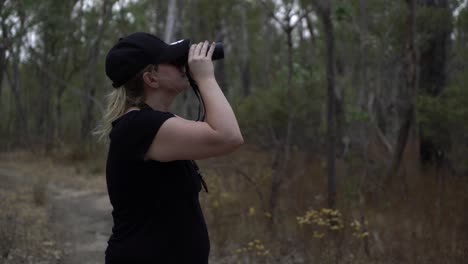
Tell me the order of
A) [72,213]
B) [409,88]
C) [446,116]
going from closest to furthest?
[409,88] < [446,116] < [72,213]

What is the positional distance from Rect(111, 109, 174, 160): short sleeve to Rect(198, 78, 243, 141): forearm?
0.43ft

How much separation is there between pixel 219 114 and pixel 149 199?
1.18 feet

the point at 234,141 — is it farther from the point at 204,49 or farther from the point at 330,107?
the point at 330,107

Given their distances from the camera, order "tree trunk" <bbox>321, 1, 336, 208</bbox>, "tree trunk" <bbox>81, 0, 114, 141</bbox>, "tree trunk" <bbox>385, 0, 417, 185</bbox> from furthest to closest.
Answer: "tree trunk" <bbox>81, 0, 114, 141</bbox> → "tree trunk" <bbox>385, 0, 417, 185</bbox> → "tree trunk" <bbox>321, 1, 336, 208</bbox>

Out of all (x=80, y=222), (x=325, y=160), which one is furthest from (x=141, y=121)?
(x=325, y=160)

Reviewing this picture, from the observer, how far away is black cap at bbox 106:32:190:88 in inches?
78.7

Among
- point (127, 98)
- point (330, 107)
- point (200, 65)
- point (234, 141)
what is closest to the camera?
point (234, 141)

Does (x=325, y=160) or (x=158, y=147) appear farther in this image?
(x=325, y=160)

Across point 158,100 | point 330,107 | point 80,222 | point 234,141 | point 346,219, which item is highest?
point 158,100

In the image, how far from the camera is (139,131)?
1.88m

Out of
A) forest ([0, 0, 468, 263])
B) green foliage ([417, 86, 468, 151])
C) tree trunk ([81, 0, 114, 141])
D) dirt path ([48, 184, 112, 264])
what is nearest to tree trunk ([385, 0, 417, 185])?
forest ([0, 0, 468, 263])

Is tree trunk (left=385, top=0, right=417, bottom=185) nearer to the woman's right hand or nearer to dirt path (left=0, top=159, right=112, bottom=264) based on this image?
dirt path (left=0, top=159, right=112, bottom=264)

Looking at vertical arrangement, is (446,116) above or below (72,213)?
above

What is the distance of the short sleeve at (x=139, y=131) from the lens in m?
1.87
